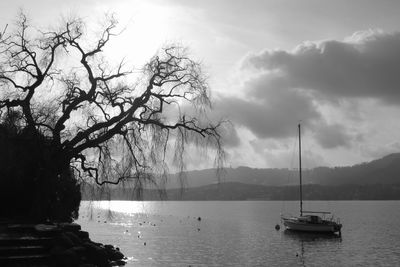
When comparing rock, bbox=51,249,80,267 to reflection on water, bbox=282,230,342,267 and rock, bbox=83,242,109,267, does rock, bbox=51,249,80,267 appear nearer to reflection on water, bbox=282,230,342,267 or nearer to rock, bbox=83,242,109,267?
rock, bbox=83,242,109,267

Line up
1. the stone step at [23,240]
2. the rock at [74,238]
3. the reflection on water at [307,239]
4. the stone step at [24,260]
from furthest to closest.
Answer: the reflection on water at [307,239] < the rock at [74,238] < the stone step at [23,240] < the stone step at [24,260]

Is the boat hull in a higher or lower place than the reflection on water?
higher

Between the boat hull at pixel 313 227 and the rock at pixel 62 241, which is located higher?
the rock at pixel 62 241

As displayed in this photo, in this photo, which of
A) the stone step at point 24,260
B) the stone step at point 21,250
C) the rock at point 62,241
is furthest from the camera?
the rock at point 62,241

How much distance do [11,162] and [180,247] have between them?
30.0m

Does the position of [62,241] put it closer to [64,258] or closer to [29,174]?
[64,258]

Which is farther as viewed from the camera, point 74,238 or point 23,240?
point 74,238

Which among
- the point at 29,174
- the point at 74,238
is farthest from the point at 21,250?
the point at 29,174

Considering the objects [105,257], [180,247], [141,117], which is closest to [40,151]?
[141,117]

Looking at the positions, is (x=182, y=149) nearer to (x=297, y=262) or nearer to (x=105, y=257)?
(x=105, y=257)

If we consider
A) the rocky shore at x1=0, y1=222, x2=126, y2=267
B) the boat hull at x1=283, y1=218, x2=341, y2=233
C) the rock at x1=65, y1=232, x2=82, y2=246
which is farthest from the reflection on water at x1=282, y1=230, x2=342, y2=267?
the rocky shore at x1=0, y1=222, x2=126, y2=267

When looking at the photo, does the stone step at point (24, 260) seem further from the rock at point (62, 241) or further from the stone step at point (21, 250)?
the rock at point (62, 241)

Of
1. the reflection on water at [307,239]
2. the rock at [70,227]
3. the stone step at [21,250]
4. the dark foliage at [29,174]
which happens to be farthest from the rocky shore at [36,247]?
the reflection on water at [307,239]

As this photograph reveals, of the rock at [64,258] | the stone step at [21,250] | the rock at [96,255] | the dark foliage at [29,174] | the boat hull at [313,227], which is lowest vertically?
the boat hull at [313,227]
